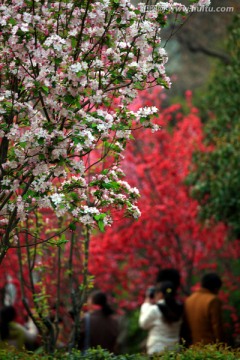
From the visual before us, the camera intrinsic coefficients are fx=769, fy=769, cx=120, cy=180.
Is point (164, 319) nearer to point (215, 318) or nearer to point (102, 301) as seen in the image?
point (215, 318)

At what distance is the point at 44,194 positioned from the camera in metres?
4.98

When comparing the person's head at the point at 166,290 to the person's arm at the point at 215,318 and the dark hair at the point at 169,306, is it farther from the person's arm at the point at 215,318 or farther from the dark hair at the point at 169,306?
the person's arm at the point at 215,318

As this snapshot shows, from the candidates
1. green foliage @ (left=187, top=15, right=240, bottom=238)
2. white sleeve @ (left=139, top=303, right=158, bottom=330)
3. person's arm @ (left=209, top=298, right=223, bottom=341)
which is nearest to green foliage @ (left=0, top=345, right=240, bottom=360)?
person's arm @ (left=209, top=298, right=223, bottom=341)

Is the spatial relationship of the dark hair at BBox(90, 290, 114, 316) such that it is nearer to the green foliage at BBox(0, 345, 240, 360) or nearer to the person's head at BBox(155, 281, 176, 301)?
the person's head at BBox(155, 281, 176, 301)

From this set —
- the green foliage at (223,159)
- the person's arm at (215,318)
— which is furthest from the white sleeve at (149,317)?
the green foliage at (223,159)

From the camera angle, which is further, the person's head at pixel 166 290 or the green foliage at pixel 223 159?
the green foliage at pixel 223 159

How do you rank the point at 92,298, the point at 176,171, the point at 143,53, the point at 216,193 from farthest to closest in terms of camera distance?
1. the point at 176,171
2. the point at 216,193
3. the point at 92,298
4. the point at 143,53

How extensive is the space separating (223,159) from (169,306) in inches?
157

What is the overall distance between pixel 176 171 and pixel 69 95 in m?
8.32

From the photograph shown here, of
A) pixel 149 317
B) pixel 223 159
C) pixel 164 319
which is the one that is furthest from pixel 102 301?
pixel 223 159

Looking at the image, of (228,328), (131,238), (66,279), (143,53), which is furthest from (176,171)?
(143,53)

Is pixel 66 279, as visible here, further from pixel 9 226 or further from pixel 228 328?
pixel 228 328

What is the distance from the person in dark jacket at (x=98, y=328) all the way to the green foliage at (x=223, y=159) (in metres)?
3.18

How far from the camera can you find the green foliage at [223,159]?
36.2ft
